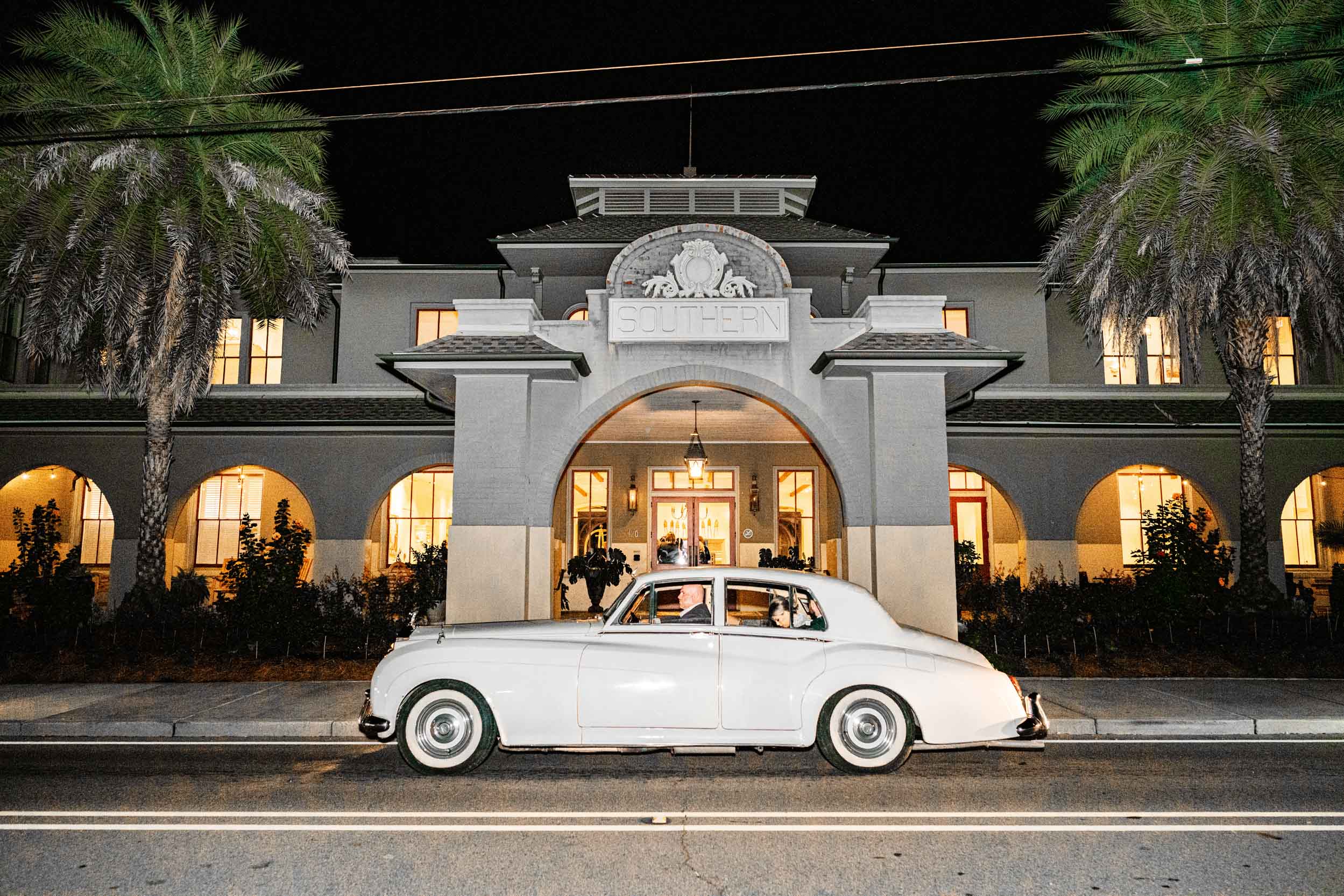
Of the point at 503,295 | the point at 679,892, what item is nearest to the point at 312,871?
the point at 679,892

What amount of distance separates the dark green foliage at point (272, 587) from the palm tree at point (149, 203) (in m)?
1.62

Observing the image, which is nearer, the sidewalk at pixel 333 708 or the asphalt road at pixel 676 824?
the asphalt road at pixel 676 824

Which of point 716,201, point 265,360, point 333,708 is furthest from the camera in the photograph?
point 265,360

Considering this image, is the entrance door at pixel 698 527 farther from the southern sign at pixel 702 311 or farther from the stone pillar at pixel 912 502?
the southern sign at pixel 702 311

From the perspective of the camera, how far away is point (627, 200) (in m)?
18.9

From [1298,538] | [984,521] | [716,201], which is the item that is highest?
[716,201]

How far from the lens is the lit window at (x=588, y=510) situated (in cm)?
1998

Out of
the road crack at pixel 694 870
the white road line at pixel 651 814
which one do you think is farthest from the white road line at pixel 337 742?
the road crack at pixel 694 870

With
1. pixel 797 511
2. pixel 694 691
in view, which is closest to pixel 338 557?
pixel 797 511

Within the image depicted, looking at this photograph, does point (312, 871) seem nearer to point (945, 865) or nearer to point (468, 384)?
point (945, 865)

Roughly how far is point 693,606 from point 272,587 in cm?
859

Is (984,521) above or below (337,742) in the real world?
above

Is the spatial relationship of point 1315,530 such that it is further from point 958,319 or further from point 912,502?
point 912,502

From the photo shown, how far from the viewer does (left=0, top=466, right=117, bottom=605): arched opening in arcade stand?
21781 millimetres
